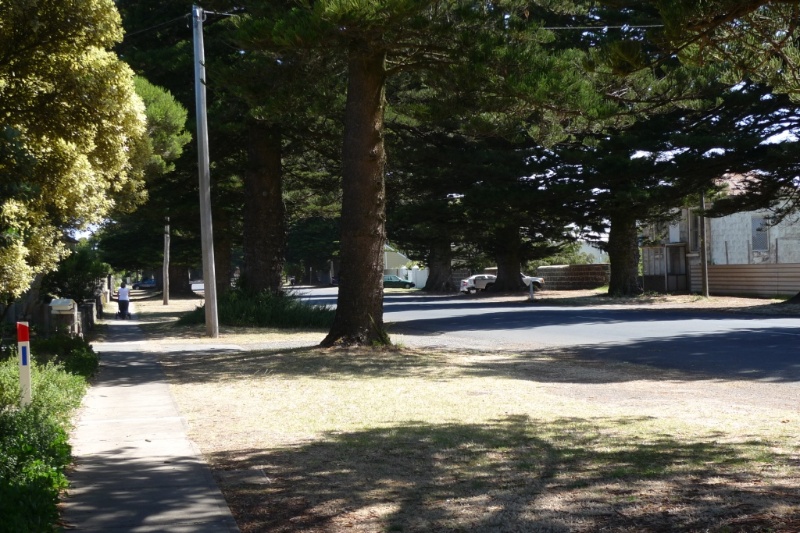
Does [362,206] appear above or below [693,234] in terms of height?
below

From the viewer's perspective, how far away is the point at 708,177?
2834 cm

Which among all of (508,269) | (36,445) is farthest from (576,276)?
(36,445)

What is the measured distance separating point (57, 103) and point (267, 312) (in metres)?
14.3

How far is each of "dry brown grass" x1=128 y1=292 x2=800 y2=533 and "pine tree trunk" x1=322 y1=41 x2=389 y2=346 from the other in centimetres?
261

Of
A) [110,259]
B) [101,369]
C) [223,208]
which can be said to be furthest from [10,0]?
[110,259]

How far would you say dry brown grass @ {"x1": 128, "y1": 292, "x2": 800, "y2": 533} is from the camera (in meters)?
5.61

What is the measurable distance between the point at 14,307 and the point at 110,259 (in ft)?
123

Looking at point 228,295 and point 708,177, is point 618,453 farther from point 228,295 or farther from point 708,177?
point 708,177

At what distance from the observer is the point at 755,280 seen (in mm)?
38344

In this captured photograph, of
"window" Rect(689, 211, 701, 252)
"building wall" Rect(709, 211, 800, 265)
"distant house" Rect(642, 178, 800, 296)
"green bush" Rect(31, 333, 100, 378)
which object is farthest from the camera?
"window" Rect(689, 211, 701, 252)

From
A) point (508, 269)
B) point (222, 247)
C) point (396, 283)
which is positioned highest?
point (222, 247)

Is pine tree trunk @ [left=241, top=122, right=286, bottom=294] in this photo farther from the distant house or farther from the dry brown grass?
the distant house

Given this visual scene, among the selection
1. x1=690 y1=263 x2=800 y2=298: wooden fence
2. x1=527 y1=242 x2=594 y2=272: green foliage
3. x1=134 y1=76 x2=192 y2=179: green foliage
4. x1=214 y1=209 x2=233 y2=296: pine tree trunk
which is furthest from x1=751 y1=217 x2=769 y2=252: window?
x1=134 y1=76 x2=192 y2=179: green foliage

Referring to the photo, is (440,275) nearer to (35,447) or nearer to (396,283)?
(396,283)
